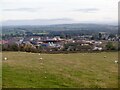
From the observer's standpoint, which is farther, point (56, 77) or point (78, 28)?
point (78, 28)

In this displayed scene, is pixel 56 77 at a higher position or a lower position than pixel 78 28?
lower

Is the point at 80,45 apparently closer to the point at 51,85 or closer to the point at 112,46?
the point at 112,46

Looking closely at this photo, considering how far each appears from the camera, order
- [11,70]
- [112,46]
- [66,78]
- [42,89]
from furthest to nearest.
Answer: [112,46] → [11,70] → [66,78] → [42,89]

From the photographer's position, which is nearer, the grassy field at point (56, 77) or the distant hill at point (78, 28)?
the grassy field at point (56, 77)

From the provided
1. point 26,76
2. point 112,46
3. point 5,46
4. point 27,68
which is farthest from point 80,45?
point 26,76

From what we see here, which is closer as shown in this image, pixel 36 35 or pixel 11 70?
pixel 11 70

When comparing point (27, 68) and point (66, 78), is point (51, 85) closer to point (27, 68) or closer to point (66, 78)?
point (66, 78)

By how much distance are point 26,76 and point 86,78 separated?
2.88m

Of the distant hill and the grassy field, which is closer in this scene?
the grassy field

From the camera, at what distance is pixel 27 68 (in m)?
14.2

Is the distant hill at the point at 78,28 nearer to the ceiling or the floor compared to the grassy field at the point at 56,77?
nearer to the ceiling

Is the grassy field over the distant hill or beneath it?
beneath

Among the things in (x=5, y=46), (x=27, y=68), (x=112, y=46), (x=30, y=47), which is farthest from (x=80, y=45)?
(x=27, y=68)

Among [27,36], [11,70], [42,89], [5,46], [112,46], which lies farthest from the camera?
[27,36]
